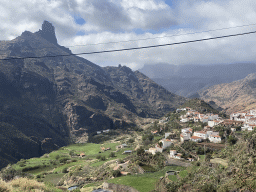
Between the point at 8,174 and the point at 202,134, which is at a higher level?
the point at 202,134

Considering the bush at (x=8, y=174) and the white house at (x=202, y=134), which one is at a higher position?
the white house at (x=202, y=134)

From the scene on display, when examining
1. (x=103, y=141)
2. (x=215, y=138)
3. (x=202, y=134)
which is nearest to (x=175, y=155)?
(x=215, y=138)

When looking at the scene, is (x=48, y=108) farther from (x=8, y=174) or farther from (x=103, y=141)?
(x=8, y=174)

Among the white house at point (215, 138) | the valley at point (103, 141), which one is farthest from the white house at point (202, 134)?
the white house at point (215, 138)

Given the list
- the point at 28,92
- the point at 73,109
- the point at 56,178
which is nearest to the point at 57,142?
the point at 73,109

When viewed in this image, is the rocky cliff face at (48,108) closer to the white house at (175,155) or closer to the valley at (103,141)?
the valley at (103,141)

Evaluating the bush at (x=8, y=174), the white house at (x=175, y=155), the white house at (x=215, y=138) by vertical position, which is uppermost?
the white house at (x=215, y=138)

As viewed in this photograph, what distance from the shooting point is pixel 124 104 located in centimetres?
19650

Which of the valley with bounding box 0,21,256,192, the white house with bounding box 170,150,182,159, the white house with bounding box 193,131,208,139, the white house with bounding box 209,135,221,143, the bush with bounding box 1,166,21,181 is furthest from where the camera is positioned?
the white house with bounding box 193,131,208,139

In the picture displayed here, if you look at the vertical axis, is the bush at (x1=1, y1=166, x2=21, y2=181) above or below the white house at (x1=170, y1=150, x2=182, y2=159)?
below

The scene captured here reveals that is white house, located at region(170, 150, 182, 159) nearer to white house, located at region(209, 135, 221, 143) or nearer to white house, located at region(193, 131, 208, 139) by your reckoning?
white house, located at region(209, 135, 221, 143)

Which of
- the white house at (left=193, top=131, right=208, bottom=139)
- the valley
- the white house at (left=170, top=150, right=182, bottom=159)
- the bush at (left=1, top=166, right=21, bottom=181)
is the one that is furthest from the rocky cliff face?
the white house at (left=193, top=131, right=208, bottom=139)

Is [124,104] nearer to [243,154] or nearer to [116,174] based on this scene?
[116,174]

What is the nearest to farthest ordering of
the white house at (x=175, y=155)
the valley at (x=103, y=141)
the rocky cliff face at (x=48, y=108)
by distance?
the valley at (x=103, y=141) → the white house at (x=175, y=155) → the rocky cliff face at (x=48, y=108)
